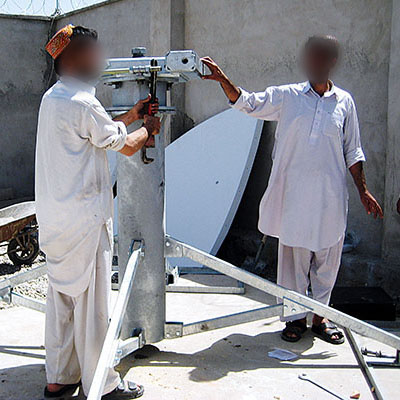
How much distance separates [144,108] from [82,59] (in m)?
0.43

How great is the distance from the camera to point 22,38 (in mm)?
9688

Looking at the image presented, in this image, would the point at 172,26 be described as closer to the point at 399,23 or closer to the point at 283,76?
the point at 283,76

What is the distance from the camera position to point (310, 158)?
3174mm

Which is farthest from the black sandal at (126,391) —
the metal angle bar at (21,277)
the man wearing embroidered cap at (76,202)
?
the metal angle bar at (21,277)

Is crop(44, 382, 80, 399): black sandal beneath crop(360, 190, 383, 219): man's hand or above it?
beneath

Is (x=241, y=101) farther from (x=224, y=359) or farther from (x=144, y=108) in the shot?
(x=224, y=359)

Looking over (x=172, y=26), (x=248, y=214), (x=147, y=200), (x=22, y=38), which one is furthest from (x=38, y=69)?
(x=147, y=200)

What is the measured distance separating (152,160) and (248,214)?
10.5 feet

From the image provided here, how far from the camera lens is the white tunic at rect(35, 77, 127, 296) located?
2225 mm

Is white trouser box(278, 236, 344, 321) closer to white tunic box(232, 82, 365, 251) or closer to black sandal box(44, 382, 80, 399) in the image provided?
white tunic box(232, 82, 365, 251)

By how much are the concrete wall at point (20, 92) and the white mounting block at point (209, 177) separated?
4838 mm

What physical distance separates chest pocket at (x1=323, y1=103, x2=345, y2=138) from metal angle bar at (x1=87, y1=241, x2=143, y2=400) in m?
1.35

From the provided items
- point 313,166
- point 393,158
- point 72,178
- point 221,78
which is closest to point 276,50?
point 393,158

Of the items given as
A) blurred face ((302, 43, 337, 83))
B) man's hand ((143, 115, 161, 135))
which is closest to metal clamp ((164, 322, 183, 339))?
man's hand ((143, 115, 161, 135))
